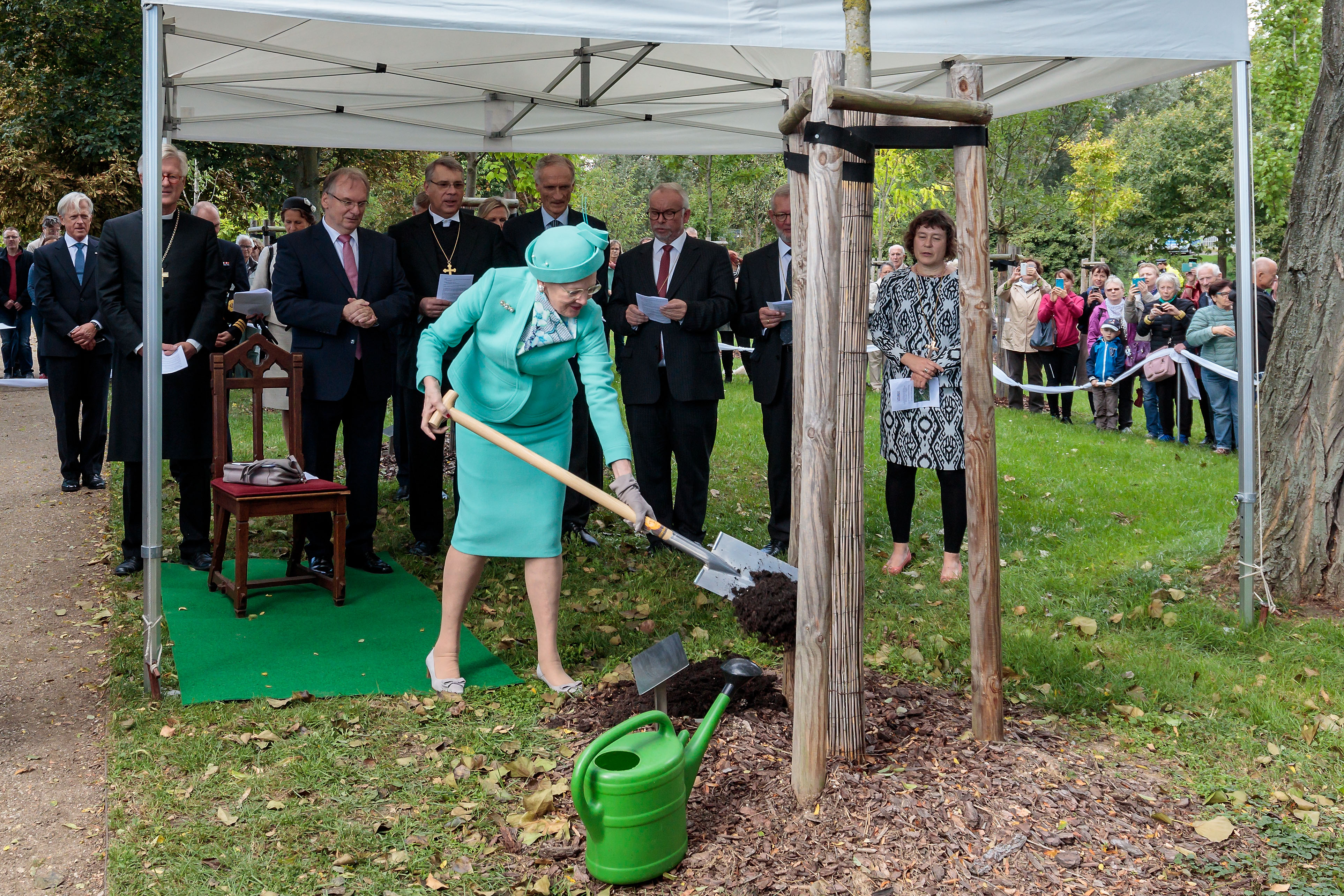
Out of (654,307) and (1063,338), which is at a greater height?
(1063,338)

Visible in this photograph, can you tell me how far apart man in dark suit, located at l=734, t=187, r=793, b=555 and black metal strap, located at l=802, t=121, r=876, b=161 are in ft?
11.2

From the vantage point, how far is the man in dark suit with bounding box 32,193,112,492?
8.80m

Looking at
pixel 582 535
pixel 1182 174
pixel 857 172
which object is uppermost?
pixel 1182 174

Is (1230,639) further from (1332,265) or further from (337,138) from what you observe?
(337,138)

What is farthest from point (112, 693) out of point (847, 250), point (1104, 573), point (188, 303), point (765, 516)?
point (1104, 573)

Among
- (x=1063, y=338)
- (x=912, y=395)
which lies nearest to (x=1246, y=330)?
(x=912, y=395)

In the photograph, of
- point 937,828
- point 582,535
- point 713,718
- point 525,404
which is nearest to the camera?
point 937,828

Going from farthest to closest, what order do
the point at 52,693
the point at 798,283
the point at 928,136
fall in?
the point at 52,693, the point at 798,283, the point at 928,136

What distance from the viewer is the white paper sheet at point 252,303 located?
7289 millimetres

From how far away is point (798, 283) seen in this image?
3863 millimetres

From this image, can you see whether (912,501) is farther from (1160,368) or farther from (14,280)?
(14,280)

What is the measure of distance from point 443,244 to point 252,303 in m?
1.36

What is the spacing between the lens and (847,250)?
11.8 feet

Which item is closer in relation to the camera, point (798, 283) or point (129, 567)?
point (798, 283)
